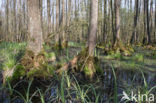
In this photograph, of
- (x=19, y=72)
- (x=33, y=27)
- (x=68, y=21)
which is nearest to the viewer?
(x=19, y=72)

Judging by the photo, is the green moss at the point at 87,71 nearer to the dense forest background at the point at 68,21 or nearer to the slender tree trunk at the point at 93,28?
the slender tree trunk at the point at 93,28

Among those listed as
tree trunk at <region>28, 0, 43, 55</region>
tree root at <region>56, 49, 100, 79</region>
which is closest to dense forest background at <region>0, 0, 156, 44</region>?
tree trunk at <region>28, 0, 43, 55</region>

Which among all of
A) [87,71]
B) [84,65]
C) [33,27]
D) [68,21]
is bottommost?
[87,71]

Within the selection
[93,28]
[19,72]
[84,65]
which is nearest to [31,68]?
[19,72]

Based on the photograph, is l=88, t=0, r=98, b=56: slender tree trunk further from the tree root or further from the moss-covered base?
the moss-covered base

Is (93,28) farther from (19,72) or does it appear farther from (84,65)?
(19,72)

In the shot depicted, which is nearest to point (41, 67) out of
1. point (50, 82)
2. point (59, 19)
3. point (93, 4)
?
point (50, 82)

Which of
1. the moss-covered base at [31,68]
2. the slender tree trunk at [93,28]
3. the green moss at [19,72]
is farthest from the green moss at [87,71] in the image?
the green moss at [19,72]

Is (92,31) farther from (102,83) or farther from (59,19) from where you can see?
(59,19)

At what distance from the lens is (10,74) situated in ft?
12.7

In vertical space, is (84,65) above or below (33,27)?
below

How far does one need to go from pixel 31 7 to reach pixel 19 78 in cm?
197

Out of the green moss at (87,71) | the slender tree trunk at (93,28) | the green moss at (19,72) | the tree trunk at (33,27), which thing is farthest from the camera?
the slender tree trunk at (93,28)

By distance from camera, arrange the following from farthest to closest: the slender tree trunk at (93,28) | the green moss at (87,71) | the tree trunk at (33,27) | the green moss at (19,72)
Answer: the slender tree trunk at (93,28) → the green moss at (87,71) → the tree trunk at (33,27) → the green moss at (19,72)
